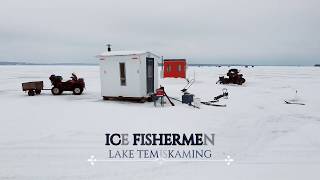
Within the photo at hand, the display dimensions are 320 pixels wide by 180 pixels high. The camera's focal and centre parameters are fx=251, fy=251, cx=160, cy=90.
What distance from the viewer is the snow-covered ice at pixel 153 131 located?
217 inches

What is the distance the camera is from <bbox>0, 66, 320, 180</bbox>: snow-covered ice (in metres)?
5.52

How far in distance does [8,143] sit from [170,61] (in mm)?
26200

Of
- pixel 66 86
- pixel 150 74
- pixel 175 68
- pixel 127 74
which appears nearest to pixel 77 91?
pixel 66 86

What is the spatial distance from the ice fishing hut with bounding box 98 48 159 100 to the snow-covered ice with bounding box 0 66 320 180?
0.87 meters

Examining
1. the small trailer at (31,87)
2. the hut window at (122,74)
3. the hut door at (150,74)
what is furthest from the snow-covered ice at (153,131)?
the small trailer at (31,87)

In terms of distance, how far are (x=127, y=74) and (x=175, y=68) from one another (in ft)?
62.2

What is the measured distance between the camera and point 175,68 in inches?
1266

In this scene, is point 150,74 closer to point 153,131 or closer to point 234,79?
point 153,131

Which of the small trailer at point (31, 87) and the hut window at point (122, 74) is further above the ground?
the hut window at point (122, 74)

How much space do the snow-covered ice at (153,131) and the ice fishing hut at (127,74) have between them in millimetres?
870

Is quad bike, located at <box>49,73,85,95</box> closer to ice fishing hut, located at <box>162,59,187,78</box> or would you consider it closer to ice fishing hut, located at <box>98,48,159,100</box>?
ice fishing hut, located at <box>98,48,159,100</box>

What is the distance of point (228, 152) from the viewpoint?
22.1 feet

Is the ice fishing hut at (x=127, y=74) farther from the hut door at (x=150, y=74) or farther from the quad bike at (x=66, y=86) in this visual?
the quad bike at (x=66, y=86)

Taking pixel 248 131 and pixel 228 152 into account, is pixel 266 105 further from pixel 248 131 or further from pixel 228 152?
pixel 228 152
